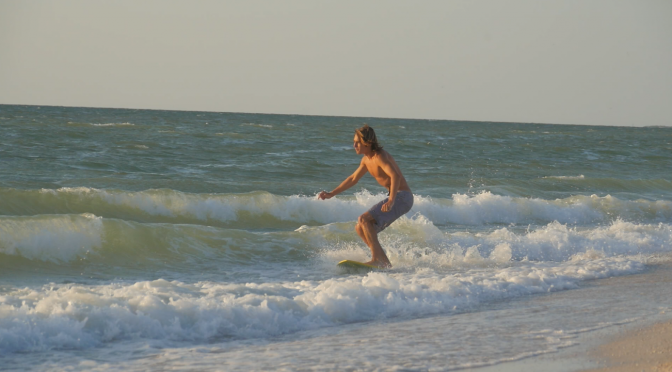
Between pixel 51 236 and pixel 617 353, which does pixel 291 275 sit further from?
pixel 617 353

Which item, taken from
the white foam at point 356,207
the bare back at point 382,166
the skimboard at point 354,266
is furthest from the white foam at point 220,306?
the white foam at point 356,207

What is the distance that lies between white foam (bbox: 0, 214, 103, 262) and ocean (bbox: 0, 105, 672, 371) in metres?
0.02

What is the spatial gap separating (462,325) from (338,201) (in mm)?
7894

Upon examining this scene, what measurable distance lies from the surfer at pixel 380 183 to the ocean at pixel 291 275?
436 millimetres

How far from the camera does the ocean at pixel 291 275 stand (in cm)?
458

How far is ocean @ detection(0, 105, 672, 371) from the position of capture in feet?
15.0

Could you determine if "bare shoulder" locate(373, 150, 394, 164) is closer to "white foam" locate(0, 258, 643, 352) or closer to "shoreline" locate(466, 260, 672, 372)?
"white foam" locate(0, 258, 643, 352)

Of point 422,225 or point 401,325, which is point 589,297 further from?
point 422,225

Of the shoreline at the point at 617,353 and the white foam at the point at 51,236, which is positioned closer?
the shoreline at the point at 617,353

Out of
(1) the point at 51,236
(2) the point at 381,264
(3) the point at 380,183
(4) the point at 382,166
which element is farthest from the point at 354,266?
(1) the point at 51,236

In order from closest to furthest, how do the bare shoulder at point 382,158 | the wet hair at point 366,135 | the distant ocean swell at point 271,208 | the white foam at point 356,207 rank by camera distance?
1. the wet hair at point 366,135
2. the bare shoulder at point 382,158
3. the distant ocean swell at point 271,208
4. the white foam at point 356,207

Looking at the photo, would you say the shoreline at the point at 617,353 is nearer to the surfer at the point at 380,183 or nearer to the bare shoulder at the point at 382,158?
the surfer at the point at 380,183

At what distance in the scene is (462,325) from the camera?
17.3 feet

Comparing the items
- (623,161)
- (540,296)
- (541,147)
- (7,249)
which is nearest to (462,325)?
(540,296)
